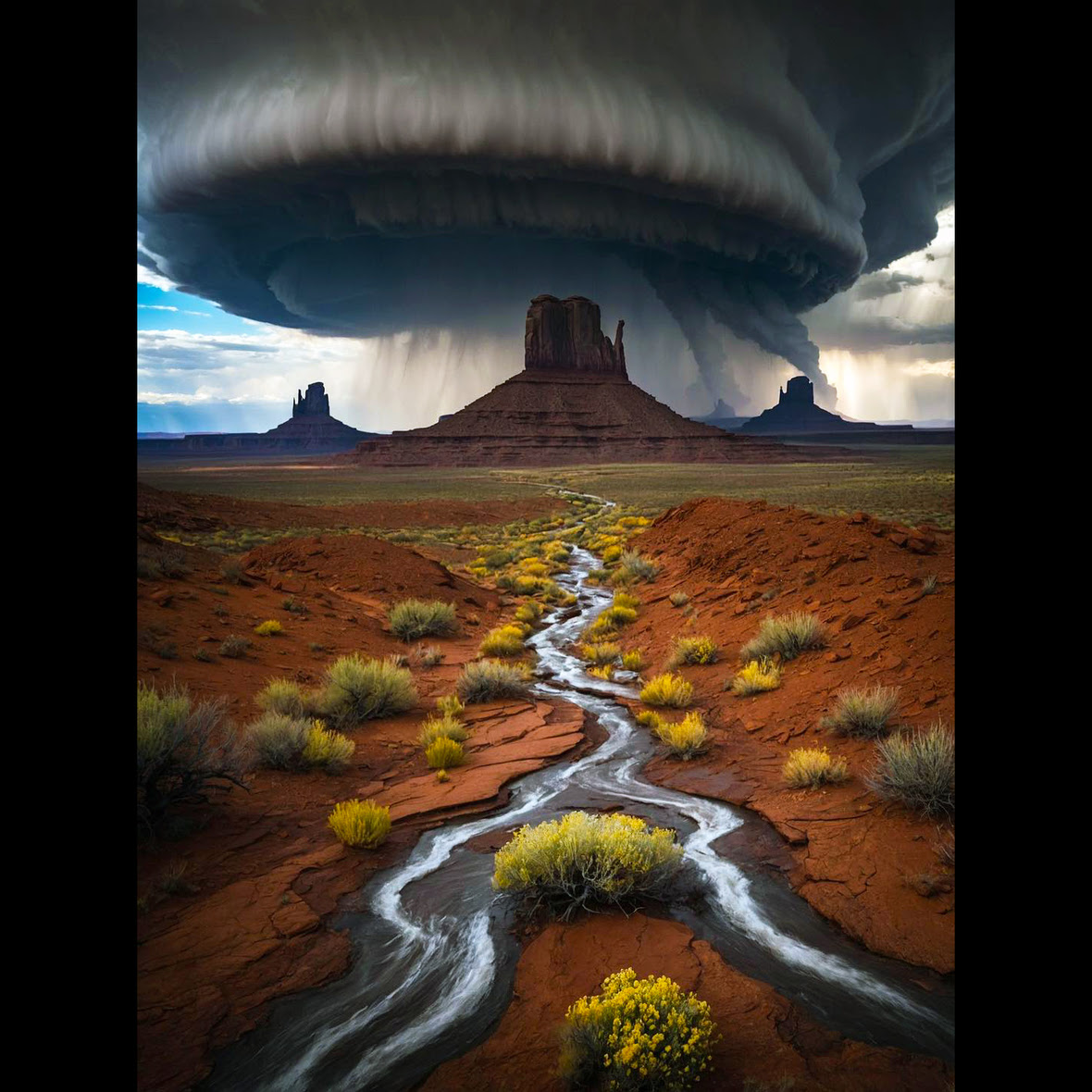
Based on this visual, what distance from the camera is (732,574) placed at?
18.9 m

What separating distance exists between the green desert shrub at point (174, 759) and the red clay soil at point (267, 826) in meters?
0.30

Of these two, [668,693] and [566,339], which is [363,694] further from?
[566,339]

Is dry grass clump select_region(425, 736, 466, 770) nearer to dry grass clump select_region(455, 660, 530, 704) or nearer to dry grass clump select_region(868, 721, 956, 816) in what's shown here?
dry grass clump select_region(455, 660, 530, 704)

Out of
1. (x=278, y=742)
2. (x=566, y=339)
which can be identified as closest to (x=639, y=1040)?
(x=278, y=742)

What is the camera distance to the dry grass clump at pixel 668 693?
450 inches

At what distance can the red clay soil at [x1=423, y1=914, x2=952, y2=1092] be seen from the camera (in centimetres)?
399

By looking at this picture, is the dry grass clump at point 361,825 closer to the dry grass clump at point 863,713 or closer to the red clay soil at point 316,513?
the dry grass clump at point 863,713

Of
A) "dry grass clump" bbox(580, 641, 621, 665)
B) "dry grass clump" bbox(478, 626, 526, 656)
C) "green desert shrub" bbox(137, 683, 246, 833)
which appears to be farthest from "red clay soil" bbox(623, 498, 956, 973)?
"green desert shrub" bbox(137, 683, 246, 833)
